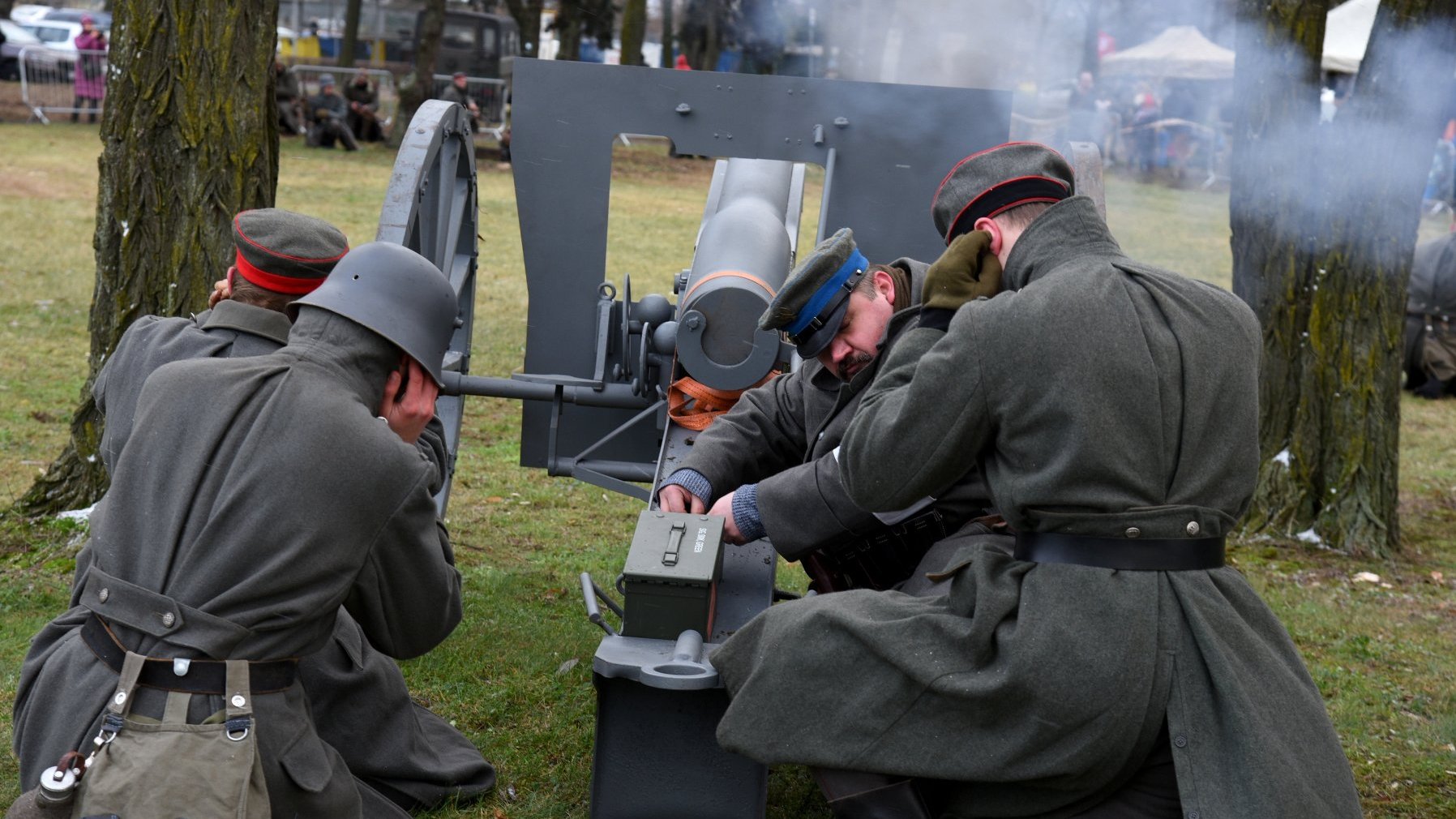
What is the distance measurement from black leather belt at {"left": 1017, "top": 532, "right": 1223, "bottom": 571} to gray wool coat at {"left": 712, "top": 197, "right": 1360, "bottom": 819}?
2 centimetres

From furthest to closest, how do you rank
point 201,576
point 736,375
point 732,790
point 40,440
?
point 40,440, point 736,375, point 732,790, point 201,576

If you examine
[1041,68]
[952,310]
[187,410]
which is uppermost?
[1041,68]

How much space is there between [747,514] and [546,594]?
2.15 meters

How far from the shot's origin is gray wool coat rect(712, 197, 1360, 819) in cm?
254

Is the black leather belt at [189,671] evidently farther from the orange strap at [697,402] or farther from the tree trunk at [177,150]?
the tree trunk at [177,150]

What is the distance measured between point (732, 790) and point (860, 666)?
2.07 ft

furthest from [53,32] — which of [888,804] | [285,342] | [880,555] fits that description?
[888,804]

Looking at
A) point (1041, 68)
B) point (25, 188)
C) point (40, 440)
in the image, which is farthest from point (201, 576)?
point (25, 188)

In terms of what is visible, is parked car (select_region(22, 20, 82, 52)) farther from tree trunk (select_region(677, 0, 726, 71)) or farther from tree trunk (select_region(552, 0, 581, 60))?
tree trunk (select_region(677, 0, 726, 71))

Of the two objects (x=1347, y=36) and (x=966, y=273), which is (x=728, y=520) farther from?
(x=1347, y=36)

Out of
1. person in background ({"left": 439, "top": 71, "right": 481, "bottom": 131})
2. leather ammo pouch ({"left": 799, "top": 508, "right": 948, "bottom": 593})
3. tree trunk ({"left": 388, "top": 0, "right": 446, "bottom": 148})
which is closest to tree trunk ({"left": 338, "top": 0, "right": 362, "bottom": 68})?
person in background ({"left": 439, "top": 71, "right": 481, "bottom": 131})

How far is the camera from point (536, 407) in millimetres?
5668

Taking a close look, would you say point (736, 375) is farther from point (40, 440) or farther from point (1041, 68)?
point (1041, 68)

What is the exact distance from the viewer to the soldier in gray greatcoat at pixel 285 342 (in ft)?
10.8
